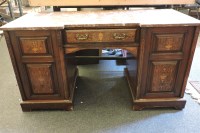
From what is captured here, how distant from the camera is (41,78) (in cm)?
154

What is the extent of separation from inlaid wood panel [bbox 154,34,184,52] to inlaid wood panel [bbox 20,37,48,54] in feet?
2.88

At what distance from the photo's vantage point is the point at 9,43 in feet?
4.50

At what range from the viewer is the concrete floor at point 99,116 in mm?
1489

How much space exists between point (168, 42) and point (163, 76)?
32cm

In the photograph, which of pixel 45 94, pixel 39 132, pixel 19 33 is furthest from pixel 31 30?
pixel 39 132

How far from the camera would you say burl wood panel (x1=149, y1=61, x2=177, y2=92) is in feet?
4.87

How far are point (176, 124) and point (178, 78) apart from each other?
40 centimetres

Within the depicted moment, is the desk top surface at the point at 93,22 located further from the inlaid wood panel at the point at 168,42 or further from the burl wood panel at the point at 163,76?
the burl wood panel at the point at 163,76

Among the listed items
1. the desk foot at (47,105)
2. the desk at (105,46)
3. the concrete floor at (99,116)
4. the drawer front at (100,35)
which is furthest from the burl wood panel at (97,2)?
the desk foot at (47,105)

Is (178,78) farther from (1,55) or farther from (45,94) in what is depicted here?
(1,55)

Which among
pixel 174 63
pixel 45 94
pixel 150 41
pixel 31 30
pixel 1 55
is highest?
pixel 31 30

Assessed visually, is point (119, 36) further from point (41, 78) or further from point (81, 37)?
point (41, 78)

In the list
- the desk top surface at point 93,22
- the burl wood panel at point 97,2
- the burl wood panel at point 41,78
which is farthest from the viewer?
the burl wood panel at point 97,2

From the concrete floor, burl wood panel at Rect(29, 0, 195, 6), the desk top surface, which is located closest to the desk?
the desk top surface
